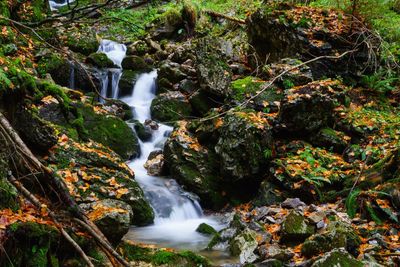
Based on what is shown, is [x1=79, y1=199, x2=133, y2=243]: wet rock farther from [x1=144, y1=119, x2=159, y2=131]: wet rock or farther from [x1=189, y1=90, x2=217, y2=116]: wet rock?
[x1=144, y1=119, x2=159, y2=131]: wet rock

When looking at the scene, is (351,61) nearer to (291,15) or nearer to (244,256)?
(291,15)

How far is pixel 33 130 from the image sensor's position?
5.57 m

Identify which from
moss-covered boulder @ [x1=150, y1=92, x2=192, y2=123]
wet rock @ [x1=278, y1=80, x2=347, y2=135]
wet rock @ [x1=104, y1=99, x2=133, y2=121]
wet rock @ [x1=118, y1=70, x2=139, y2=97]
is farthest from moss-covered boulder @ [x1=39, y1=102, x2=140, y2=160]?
wet rock @ [x1=278, y1=80, x2=347, y2=135]

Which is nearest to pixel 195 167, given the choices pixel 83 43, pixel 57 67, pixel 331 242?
pixel 331 242

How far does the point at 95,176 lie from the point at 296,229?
3.45 metres

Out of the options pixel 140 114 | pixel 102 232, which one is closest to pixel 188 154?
pixel 140 114

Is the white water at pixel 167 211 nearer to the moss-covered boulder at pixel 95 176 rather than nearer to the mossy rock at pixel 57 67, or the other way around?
the moss-covered boulder at pixel 95 176

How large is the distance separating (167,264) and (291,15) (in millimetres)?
Answer: 8601

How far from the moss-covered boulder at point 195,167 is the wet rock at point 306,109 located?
1887 mm

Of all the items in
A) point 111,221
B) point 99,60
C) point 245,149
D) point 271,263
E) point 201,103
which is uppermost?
point 99,60

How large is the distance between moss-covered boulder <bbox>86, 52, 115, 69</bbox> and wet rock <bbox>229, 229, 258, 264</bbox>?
10.0 metres

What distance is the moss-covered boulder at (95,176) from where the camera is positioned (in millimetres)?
6018

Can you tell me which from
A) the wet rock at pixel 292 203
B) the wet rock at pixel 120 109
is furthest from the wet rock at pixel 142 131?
the wet rock at pixel 292 203

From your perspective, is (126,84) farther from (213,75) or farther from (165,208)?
(165,208)
